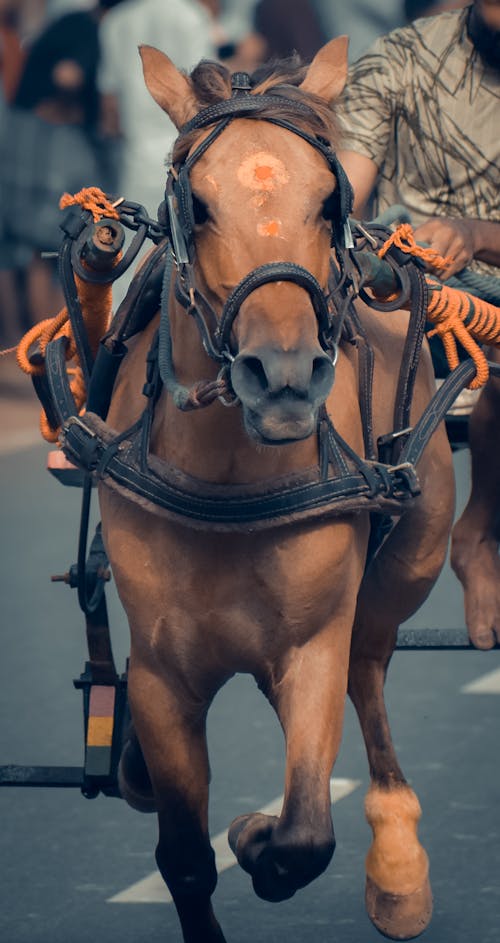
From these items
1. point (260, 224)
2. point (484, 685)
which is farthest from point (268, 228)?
point (484, 685)

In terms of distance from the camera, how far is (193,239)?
363 cm

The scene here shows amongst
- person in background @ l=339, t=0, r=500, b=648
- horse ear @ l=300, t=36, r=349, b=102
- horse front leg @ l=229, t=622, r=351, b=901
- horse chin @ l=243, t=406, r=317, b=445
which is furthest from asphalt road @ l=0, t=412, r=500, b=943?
horse ear @ l=300, t=36, r=349, b=102

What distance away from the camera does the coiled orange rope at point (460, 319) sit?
14.5 feet

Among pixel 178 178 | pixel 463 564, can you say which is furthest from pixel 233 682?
pixel 178 178

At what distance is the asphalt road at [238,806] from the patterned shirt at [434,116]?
1.57 metres

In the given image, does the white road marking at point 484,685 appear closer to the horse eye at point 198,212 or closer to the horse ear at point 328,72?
the horse ear at point 328,72

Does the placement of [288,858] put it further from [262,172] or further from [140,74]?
[140,74]

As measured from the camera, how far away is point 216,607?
3.94 metres

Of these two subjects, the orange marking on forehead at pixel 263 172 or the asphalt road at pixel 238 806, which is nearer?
the orange marking on forehead at pixel 263 172

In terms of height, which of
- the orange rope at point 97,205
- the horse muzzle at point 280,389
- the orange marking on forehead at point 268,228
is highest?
the orange marking on forehead at point 268,228

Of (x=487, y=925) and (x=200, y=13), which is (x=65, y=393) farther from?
(x=200, y=13)

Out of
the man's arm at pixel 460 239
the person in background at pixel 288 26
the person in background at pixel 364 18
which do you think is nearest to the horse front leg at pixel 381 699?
the man's arm at pixel 460 239

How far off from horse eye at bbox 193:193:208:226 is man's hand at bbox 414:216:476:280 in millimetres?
1080

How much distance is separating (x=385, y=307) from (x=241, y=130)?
68cm
